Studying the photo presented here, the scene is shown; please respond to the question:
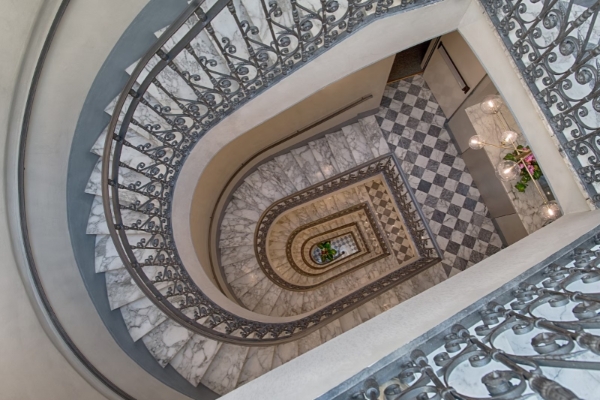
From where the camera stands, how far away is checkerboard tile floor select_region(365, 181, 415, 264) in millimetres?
7418

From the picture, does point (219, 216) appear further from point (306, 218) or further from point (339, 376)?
point (339, 376)

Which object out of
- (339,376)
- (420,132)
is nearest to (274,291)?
(420,132)

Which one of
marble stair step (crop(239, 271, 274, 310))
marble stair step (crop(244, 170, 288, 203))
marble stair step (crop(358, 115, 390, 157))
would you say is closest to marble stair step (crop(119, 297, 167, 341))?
marble stair step (crop(239, 271, 274, 310))

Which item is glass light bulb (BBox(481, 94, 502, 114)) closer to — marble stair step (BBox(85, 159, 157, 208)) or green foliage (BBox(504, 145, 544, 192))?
green foliage (BBox(504, 145, 544, 192))

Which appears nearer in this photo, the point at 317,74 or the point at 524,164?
the point at 317,74

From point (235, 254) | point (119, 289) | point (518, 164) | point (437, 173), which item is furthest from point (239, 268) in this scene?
point (518, 164)

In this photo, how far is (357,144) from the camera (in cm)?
677

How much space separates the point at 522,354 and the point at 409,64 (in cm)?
666

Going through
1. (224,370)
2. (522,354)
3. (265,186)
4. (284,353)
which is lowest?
(284,353)

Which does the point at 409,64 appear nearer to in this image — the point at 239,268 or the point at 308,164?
the point at 308,164

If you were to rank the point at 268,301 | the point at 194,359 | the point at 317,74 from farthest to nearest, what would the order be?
the point at 268,301, the point at 194,359, the point at 317,74

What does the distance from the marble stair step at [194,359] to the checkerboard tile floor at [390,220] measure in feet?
15.5

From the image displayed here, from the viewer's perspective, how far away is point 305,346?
502 centimetres

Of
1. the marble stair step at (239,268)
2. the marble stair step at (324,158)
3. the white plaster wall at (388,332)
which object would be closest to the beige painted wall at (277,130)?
the marble stair step at (324,158)
